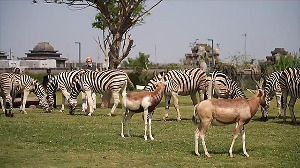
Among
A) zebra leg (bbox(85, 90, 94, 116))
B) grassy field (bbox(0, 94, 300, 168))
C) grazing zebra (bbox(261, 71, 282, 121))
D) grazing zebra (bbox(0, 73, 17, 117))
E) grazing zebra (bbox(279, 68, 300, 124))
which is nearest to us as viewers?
grassy field (bbox(0, 94, 300, 168))

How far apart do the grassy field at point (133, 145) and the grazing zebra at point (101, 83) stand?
2.96 meters

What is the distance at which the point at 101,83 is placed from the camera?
21625 mm

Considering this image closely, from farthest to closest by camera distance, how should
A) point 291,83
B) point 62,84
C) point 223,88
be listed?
point 62,84 < point 223,88 < point 291,83

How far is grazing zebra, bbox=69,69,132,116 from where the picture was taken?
69.8 feet

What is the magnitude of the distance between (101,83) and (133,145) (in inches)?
351

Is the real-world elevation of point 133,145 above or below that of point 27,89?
below

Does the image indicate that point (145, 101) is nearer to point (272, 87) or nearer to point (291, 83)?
point (291, 83)

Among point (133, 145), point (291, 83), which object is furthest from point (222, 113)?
point (291, 83)

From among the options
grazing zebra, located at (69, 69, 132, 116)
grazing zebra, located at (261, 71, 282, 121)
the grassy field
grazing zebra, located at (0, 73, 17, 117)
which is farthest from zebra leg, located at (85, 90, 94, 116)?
grazing zebra, located at (261, 71, 282, 121)

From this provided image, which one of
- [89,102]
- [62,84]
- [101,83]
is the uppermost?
[101,83]

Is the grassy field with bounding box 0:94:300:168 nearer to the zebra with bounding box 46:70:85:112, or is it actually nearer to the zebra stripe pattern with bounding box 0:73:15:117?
the zebra stripe pattern with bounding box 0:73:15:117

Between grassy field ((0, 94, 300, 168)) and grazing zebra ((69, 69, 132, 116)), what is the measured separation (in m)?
2.96

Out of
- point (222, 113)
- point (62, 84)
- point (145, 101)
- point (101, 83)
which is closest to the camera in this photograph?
point (222, 113)

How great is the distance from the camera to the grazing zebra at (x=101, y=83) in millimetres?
21266
